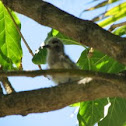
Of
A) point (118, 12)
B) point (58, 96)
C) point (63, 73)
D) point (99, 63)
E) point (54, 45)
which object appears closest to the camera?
point (63, 73)

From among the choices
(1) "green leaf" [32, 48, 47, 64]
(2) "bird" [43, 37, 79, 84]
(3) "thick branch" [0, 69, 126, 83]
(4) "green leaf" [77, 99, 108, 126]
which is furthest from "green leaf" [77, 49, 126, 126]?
(3) "thick branch" [0, 69, 126, 83]

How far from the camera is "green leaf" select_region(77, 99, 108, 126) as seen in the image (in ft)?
15.8

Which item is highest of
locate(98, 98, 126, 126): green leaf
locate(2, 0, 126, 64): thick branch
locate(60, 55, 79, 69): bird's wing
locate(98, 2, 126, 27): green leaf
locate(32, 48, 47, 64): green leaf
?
locate(98, 2, 126, 27): green leaf

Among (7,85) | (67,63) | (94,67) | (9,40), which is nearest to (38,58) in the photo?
(67,63)

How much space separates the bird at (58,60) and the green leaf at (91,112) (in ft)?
1.08

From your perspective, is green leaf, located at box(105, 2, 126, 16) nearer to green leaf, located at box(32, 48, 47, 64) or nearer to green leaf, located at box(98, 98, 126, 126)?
green leaf, located at box(32, 48, 47, 64)

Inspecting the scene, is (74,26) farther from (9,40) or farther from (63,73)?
(9,40)

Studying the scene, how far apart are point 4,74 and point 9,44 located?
208 centimetres

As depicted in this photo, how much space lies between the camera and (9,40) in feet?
16.4

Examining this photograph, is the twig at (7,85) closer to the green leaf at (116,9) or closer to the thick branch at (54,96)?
the thick branch at (54,96)

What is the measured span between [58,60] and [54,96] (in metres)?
Result: 1.69

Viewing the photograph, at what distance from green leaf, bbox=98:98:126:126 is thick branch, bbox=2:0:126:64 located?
1538 mm

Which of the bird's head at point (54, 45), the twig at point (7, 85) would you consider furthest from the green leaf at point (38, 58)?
the twig at point (7, 85)

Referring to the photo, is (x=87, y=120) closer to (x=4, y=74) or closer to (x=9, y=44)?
(x=9, y=44)
